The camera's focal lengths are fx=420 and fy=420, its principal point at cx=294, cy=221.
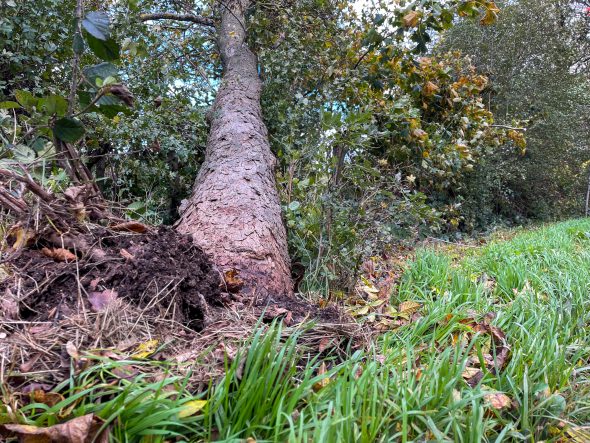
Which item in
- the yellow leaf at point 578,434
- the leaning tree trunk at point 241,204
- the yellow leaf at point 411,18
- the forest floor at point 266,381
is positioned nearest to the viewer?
the forest floor at point 266,381

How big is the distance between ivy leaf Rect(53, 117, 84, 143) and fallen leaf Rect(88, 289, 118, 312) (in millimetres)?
611

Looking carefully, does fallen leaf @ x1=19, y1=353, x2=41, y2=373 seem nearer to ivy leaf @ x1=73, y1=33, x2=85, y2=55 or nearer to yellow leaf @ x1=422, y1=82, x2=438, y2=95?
ivy leaf @ x1=73, y1=33, x2=85, y2=55

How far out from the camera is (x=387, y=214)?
355cm

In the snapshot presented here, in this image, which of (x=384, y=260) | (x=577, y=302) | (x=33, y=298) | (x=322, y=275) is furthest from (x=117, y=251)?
(x=384, y=260)

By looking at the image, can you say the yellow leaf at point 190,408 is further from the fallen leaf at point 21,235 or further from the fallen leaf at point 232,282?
the fallen leaf at point 21,235

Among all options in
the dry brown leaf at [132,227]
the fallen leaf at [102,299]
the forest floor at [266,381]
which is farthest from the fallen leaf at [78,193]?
the fallen leaf at [102,299]

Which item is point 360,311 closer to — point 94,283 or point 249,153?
point 94,283

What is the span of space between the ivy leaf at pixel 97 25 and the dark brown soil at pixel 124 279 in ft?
2.66

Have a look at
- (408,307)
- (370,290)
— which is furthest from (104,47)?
(370,290)

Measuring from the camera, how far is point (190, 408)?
3.77ft

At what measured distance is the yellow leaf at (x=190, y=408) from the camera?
3.75ft

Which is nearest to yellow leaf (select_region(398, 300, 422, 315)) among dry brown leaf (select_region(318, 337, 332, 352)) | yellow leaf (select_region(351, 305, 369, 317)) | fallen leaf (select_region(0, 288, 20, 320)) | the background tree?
yellow leaf (select_region(351, 305, 369, 317))

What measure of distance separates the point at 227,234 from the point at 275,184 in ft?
3.33

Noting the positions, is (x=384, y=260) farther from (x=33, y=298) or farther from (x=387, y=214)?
(x=33, y=298)
